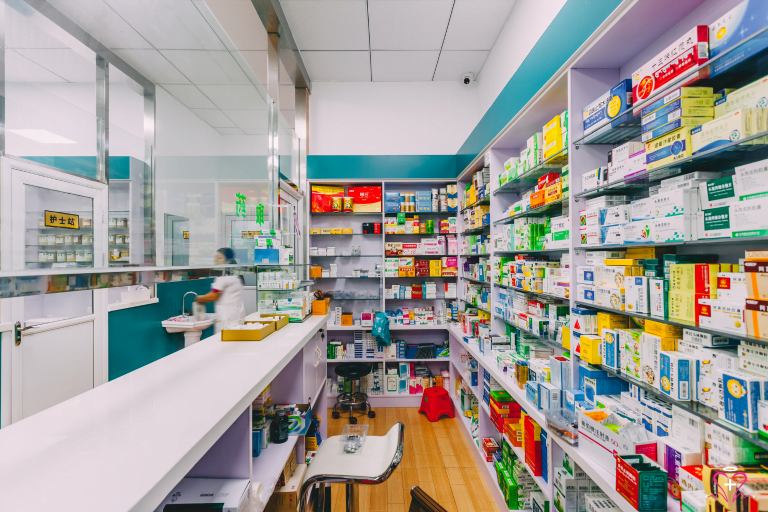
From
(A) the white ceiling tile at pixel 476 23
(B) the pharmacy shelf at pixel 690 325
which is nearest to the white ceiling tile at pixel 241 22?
(A) the white ceiling tile at pixel 476 23

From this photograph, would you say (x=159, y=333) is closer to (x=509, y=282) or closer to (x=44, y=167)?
(x=44, y=167)

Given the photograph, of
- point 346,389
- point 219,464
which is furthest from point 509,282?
point 346,389

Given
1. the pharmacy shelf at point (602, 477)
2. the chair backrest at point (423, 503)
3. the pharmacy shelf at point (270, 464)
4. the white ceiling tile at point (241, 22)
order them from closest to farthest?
the pharmacy shelf at point (602, 477)
the chair backrest at point (423, 503)
the pharmacy shelf at point (270, 464)
the white ceiling tile at point (241, 22)

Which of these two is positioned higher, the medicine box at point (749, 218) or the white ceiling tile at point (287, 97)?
the white ceiling tile at point (287, 97)

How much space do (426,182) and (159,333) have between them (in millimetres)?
4457

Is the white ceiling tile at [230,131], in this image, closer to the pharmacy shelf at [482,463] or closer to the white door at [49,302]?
the white door at [49,302]

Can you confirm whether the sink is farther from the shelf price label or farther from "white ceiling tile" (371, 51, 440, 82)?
"white ceiling tile" (371, 51, 440, 82)

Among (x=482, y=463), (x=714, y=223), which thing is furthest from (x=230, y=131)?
(x=482, y=463)

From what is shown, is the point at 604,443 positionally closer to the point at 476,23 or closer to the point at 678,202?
the point at 678,202

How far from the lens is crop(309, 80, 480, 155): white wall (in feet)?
16.4

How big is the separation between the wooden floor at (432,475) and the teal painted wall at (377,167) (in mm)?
3271

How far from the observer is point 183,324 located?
15.6 feet

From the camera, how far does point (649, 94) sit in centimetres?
135

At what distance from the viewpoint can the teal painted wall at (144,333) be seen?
3934 millimetres
